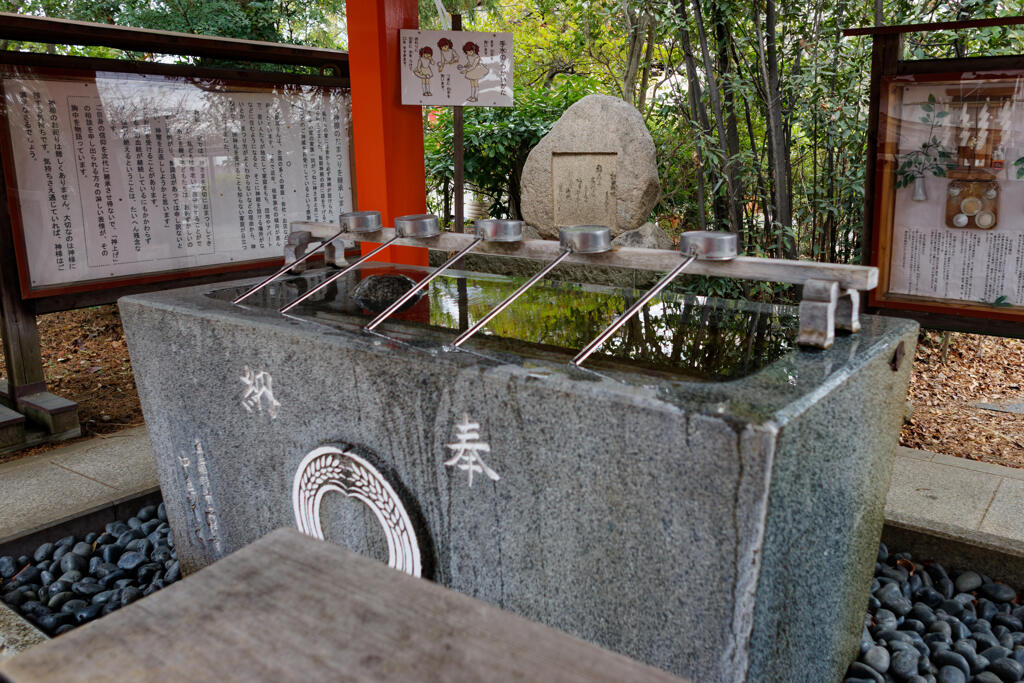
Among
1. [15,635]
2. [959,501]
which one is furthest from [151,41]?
[959,501]

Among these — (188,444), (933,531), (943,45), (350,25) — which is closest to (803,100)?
(943,45)

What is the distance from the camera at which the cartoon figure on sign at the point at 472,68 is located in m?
4.99

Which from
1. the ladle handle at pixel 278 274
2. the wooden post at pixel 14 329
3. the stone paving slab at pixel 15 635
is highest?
the ladle handle at pixel 278 274

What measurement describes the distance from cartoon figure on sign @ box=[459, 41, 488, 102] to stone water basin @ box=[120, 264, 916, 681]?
272cm

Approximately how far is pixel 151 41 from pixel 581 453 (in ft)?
13.6

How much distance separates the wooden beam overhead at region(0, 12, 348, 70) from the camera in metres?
4.06

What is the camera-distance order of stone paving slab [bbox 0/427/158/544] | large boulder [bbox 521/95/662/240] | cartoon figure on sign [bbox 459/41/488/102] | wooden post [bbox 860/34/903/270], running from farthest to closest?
1. large boulder [bbox 521/95/662/240]
2. cartoon figure on sign [bbox 459/41/488/102]
3. wooden post [bbox 860/34/903/270]
4. stone paving slab [bbox 0/427/158/544]

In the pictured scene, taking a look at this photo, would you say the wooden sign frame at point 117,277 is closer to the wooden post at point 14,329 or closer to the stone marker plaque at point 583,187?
the wooden post at point 14,329

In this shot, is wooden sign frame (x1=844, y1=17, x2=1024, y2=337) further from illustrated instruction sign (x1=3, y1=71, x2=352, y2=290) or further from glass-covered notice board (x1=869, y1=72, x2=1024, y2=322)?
illustrated instruction sign (x1=3, y1=71, x2=352, y2=290)

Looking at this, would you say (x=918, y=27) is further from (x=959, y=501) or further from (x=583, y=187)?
(x=583, y=187)

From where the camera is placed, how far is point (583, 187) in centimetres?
687

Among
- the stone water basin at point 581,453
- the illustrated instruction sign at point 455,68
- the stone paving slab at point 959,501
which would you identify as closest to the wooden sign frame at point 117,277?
the illustrated instruction sign at point 455,68

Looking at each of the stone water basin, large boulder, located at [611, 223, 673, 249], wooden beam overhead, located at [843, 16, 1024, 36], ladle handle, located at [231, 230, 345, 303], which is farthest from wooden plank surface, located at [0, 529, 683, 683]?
large boulder, located at [611, 223, 673, 249]

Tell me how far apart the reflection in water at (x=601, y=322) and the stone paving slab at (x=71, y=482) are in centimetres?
137
